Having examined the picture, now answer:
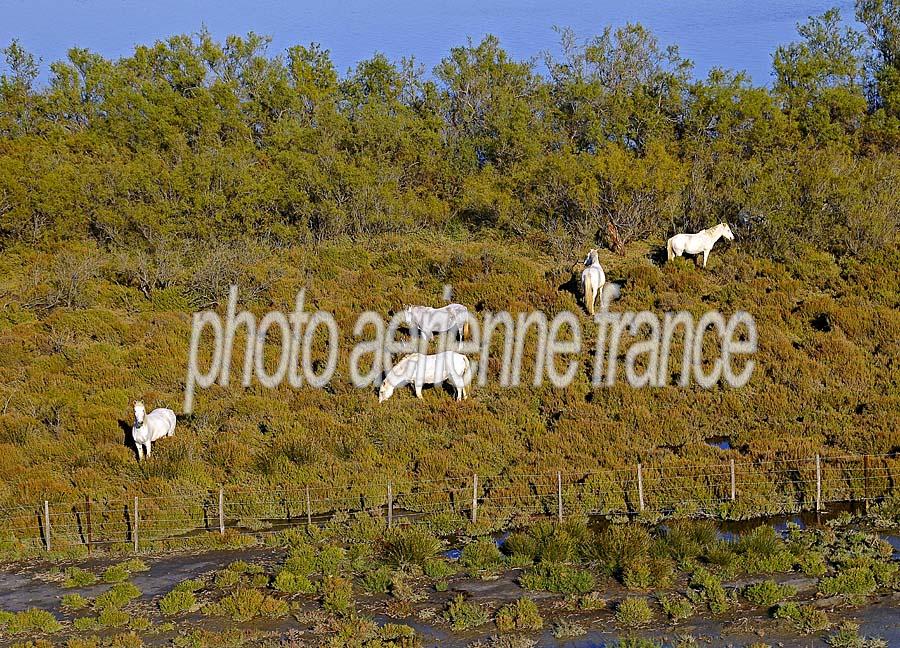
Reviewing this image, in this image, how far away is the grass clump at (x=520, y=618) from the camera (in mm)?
10281

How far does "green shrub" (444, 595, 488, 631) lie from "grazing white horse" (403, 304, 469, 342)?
37.1 feet

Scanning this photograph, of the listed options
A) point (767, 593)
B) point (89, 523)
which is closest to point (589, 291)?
point (767, 593)

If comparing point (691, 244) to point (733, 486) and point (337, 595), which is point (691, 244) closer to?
point (733, 486)

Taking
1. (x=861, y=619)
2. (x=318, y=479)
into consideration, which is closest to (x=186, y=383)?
(x=318, y=479)

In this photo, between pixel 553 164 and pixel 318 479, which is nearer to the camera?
pixel 318 479

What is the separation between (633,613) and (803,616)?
6.66ft

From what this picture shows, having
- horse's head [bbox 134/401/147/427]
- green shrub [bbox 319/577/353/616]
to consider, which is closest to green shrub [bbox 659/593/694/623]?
green shrub [bbox 319/577/353/616]

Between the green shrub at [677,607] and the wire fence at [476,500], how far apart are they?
2.93 meters

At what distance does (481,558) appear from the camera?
12125 mm

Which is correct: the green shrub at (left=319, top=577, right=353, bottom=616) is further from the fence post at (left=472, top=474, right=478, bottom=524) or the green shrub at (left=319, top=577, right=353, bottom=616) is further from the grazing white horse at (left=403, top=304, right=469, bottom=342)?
the grazing white horse at (left=403, top=304, right=469, bottom=342)

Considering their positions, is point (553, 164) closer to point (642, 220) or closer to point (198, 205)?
point (642, 220)

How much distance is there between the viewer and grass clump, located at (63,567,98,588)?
11844mm

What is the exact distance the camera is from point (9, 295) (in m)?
26.0

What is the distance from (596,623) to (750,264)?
18349 millimetres
